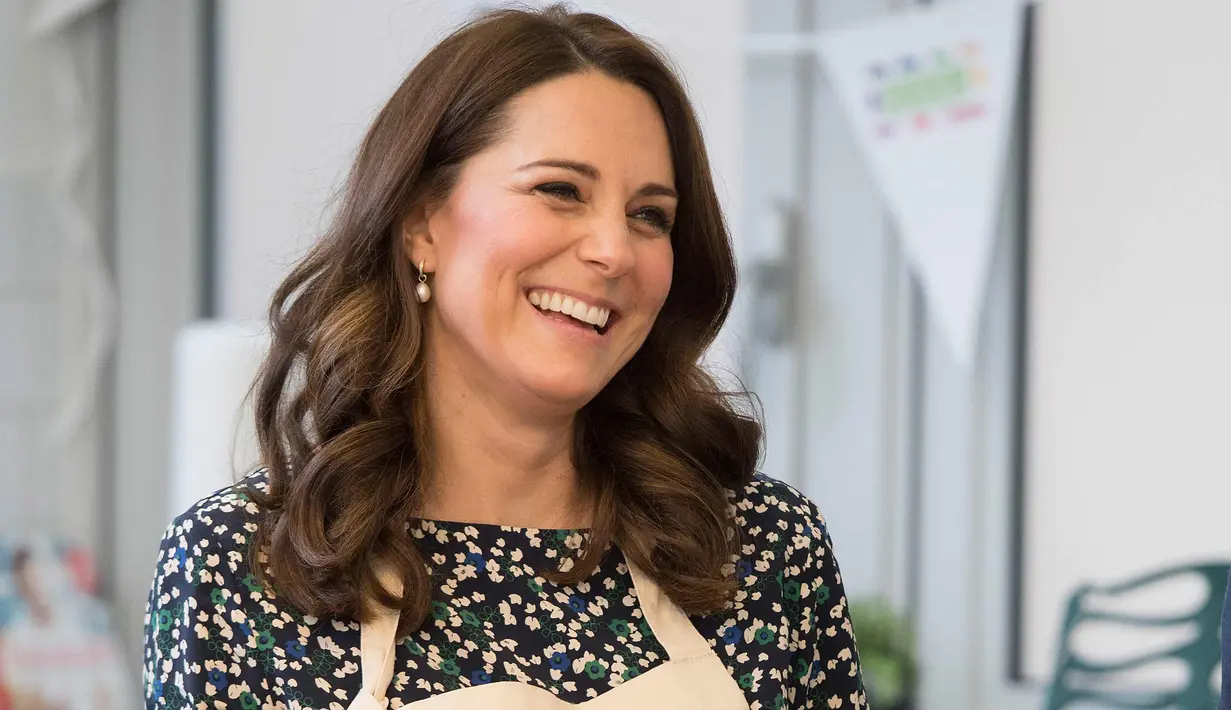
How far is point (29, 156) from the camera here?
125 inches

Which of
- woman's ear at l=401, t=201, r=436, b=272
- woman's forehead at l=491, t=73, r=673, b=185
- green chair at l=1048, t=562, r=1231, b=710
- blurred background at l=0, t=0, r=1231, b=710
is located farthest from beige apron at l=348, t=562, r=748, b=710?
green chair at l=1048, t=562, r=1231, b=710

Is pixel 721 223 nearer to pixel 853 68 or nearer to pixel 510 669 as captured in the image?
pixel 510 669

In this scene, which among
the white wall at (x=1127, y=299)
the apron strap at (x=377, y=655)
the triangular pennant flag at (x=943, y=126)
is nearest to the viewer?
the apron strap at (x=377, y=655)

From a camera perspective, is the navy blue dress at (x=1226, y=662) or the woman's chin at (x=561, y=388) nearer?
the navy blue dress at (x=1226, y=662)

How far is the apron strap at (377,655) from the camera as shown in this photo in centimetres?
138

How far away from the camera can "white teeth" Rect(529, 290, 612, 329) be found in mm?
1444

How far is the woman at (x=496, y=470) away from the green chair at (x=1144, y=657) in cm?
154

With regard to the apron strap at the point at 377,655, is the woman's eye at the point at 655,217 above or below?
above

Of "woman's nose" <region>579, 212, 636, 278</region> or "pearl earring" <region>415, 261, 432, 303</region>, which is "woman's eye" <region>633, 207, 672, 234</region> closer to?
"woman's nose" <region>579, 212, 636, 278</region>

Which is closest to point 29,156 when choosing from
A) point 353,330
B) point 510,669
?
point 353,330

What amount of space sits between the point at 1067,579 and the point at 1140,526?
0.23 m

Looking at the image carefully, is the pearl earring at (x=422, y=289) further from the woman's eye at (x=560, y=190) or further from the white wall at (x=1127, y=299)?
the white wall at (x=1127, y=299)

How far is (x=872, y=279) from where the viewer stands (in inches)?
143

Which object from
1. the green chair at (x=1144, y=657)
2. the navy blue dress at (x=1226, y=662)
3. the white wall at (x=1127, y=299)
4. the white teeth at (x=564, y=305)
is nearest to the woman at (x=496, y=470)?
the white teeth at (x=564, y=305)
